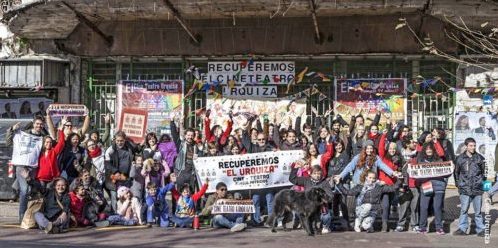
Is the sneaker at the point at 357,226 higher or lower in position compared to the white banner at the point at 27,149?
lower

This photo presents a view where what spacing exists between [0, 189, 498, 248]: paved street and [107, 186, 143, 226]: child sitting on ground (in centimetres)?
26

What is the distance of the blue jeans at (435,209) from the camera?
1172 cm

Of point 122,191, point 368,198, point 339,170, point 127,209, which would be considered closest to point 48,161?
point 122,191

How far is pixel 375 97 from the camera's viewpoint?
16.8 metres

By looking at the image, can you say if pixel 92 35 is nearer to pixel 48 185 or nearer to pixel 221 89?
pixel 221 89

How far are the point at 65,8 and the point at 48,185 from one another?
17.2 ft

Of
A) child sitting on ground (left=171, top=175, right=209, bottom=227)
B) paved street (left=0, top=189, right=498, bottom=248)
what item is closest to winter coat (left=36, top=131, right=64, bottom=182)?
paved street (left=0, top=189, right=498, bottom=248)

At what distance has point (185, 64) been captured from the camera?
17516mm

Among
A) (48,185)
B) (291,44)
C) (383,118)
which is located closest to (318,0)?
(291,44)

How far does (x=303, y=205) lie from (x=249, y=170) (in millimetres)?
1672

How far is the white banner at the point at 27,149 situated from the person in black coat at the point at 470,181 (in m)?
7.30

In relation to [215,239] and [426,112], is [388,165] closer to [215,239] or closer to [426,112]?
[215,239]

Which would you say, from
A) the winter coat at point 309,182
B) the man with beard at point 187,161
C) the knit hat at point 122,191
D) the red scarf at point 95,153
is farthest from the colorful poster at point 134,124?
the winter coat at point 309,182

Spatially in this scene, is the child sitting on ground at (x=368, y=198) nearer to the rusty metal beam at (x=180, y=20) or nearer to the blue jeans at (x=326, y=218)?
the blue jeans at (x=326, y=218)
